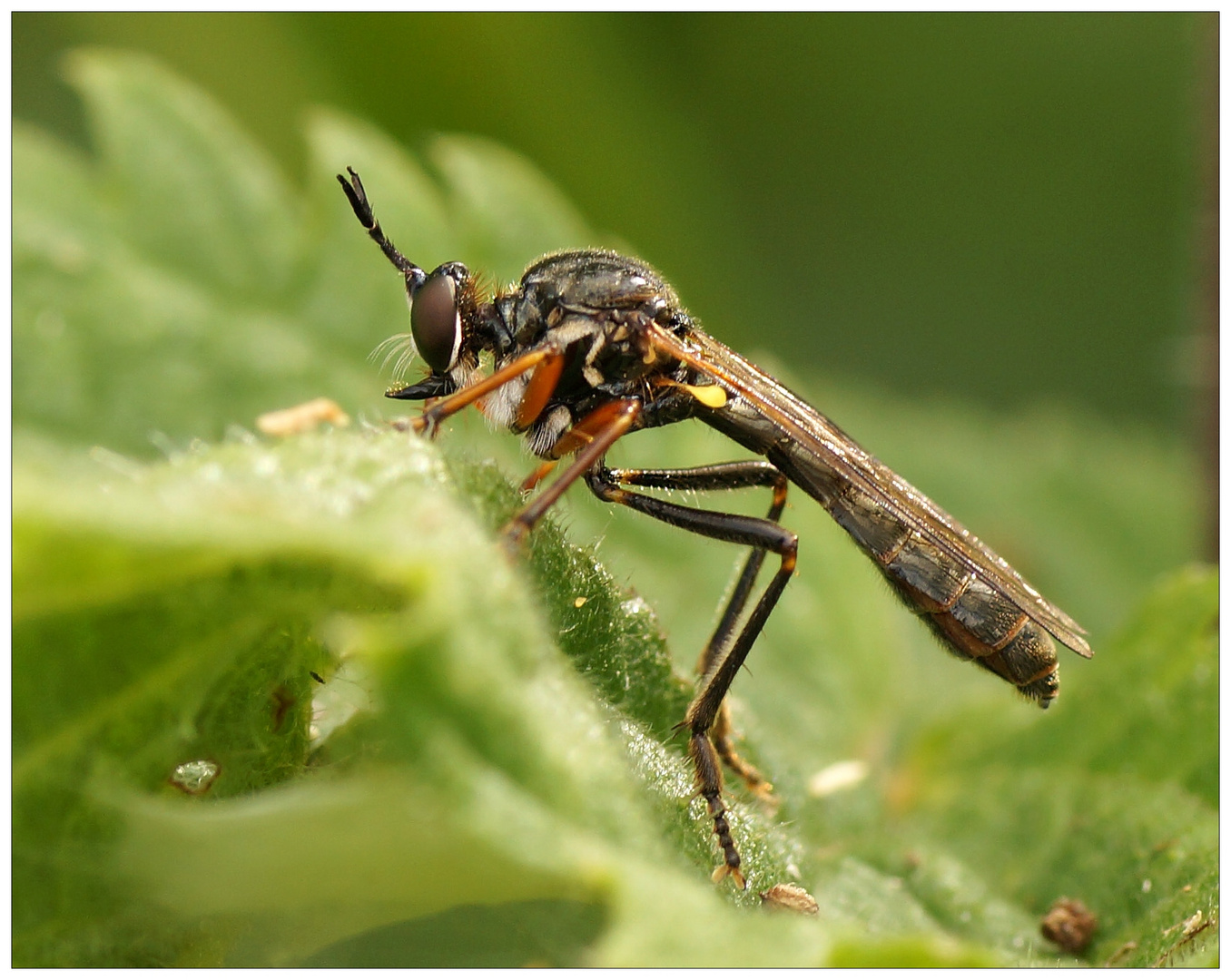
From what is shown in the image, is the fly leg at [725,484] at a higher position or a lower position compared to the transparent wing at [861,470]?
lower

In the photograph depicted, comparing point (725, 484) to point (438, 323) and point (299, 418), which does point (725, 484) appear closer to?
point (438, 323)

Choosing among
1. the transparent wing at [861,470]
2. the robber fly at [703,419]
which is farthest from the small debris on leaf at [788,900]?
the transparent wing at [861,470]

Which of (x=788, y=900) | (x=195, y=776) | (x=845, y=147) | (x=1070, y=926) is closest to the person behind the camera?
(x=195, y=776)

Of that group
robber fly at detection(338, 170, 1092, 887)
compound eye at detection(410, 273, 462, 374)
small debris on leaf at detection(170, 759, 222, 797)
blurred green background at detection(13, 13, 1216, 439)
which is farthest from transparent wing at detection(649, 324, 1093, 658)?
blurred green background at detection(13, 13, 1216, 439)

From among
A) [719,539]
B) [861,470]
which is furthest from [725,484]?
[861,470]

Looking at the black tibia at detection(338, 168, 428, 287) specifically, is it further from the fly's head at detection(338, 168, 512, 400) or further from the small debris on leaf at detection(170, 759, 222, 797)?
the small debris on leaf at detection(170, 759, 222, 797)

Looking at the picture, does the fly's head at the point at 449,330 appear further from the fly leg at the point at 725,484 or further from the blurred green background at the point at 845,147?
the blurred green background at the point at 845,147
